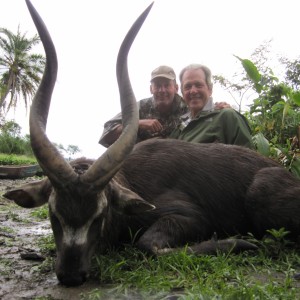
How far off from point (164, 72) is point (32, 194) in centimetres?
379

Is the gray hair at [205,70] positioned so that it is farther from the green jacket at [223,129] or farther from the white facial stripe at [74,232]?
the white facial stripe at [74,232]

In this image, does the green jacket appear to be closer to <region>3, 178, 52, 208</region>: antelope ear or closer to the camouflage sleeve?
the camouflage sleeve

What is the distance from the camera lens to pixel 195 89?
5.93 metres

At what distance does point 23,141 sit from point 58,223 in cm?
3619

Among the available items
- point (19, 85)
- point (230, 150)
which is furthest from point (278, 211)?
point (19, 85)

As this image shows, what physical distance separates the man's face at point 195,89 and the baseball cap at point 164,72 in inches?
25.7

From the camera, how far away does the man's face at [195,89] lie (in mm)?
5949

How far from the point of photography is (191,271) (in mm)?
2908

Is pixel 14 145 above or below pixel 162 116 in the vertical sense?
below

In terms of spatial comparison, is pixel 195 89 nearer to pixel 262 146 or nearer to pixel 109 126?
pixel 262 146

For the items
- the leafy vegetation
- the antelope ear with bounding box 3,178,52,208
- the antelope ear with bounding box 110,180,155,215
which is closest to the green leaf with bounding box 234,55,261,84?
the leafy vegetation

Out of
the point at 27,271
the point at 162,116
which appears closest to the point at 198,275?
the point at 27,271

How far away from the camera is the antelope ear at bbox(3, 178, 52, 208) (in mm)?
3543

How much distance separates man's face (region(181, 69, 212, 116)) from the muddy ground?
2.74 meters
